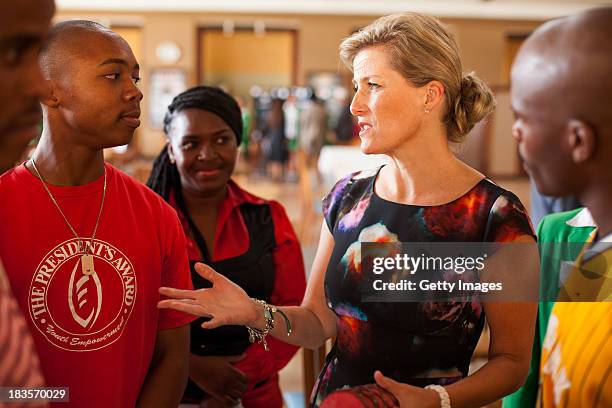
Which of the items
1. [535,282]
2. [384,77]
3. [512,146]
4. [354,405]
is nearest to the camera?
[354,405]

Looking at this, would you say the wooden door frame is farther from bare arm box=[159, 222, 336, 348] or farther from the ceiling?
bare arm box=[159, 222, 336, 348]

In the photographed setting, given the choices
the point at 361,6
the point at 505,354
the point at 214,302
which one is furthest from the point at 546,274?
the point at 361,6

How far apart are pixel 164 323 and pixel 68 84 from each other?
0.51 m

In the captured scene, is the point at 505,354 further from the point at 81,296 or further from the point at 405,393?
the point at 81,296

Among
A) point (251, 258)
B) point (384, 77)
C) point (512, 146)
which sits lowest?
point (251, 258)

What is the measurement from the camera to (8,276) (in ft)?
3.67

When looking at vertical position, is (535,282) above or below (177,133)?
below

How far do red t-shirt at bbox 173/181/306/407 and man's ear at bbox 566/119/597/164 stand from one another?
3.78 feet

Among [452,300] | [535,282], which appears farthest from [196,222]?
[535,282]

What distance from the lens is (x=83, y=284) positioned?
117 centimetres

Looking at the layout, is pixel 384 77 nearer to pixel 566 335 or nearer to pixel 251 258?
pixel 566 335

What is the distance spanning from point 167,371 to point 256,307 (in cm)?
22

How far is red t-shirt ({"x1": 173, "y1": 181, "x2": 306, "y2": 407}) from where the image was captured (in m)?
1.79

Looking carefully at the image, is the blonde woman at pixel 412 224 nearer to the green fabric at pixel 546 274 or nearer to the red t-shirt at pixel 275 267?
the green fabric at pixel 546 274
